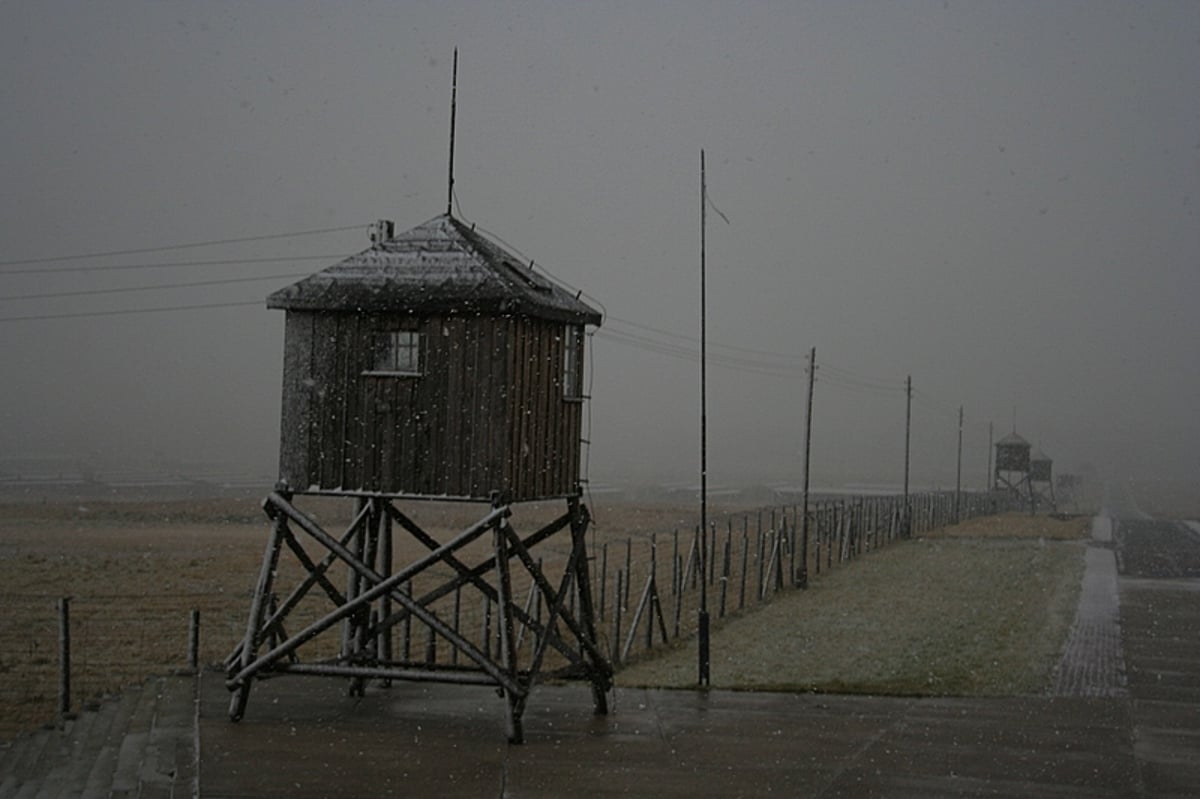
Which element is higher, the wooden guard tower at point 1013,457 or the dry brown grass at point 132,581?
the wooden guard tower at point 1013,457

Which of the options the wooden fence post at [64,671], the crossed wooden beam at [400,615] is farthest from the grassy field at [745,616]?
the crossed wooden beam at [400,615]

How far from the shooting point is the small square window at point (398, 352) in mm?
13922

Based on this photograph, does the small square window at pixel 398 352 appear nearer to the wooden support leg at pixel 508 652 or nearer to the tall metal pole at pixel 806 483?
the wooden support leg at pixel 508 652

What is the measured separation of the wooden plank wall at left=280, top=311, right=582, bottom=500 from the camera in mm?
13594

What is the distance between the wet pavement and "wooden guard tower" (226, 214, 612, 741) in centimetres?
60

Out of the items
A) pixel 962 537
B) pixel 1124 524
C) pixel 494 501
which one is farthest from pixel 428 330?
pixel 1124 524

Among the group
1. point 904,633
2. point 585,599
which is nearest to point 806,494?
point 904,633

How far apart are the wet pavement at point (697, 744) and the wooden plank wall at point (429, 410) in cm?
257

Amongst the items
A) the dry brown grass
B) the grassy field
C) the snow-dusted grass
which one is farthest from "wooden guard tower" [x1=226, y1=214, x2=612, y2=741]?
the dry brown grass

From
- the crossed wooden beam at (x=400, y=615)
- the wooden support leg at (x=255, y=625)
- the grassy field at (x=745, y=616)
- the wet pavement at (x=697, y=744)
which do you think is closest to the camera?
the wet pavement at (x=697, y=744)

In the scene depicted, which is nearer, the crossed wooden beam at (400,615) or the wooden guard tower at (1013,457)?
the crossed wooden beam at (400,615)

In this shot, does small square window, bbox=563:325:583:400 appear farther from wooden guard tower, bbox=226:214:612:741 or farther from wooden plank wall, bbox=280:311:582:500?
wooden plank wall, bbox=280:311:582:500

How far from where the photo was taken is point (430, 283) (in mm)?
13875

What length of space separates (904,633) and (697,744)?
43.3 ft
